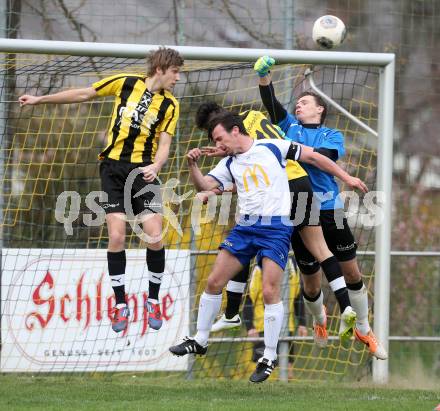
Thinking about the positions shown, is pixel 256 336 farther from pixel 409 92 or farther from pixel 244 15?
pixel 409 92

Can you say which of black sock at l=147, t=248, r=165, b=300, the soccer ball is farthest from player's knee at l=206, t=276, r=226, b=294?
the soccer ball

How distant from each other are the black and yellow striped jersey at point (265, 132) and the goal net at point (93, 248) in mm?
1322

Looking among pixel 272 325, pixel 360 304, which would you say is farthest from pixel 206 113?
pixel 360 304

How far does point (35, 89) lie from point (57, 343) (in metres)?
2.68

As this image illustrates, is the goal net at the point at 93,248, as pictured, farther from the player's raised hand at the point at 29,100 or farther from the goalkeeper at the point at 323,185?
the player's raised hand at the point at 29,100

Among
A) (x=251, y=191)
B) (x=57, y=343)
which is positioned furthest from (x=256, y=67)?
(x=57, y=343)

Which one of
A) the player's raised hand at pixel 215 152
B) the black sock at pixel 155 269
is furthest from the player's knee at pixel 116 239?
the player's raised hand at pixel 215 152

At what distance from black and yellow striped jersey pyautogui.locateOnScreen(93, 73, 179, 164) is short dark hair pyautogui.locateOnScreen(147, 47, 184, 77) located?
0.59 feet

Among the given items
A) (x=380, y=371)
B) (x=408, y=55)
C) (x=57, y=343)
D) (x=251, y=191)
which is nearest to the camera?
(x=251, y=191)

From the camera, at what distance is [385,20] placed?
41.6ft

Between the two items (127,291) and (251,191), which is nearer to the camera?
(251,191)

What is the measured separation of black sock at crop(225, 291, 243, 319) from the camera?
8.19 m

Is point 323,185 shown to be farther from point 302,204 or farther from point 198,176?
point 198,176

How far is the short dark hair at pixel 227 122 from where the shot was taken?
25.3 ft
